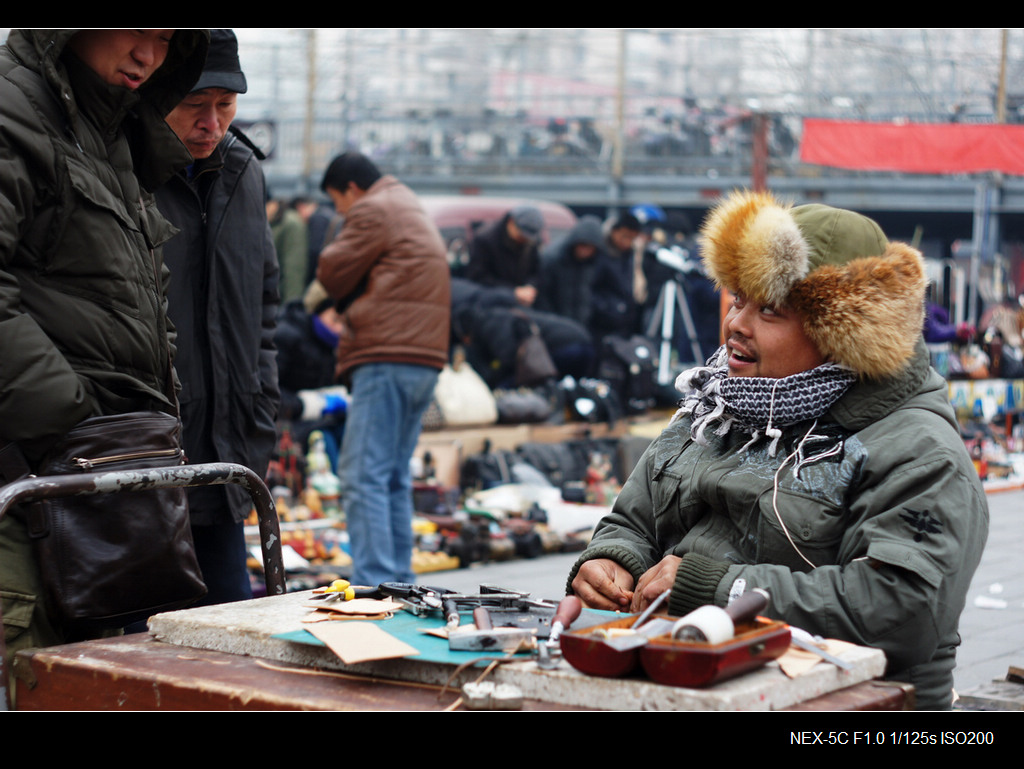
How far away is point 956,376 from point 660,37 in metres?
10.1

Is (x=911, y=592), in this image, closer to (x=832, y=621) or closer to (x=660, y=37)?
(x=832, y=621)

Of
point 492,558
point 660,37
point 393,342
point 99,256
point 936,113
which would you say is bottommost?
point 492,558

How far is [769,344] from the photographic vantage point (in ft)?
8.64

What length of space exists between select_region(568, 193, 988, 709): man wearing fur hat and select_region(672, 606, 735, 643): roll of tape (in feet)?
1.82

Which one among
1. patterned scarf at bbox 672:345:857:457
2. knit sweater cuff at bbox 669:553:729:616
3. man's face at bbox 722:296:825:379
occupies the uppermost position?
man's face at bbox 722:296:825:379

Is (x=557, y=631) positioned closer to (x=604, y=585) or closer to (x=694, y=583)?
(x=694, y=583)

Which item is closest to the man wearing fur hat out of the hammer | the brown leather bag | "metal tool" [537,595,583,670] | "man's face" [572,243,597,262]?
"metal tool" [537,595,583,670]

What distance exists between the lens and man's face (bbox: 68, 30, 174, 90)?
2.69 meters

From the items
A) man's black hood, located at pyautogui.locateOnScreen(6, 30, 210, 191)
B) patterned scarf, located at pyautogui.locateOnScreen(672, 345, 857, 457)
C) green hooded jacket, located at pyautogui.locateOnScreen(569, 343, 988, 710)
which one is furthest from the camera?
man's black hood, located at pyautogui.locateOnScreen(6, 30, 210, 191)

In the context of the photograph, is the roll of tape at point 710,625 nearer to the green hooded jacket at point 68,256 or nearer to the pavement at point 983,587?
the green hooded jacket at point 68,256

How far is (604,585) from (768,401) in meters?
0.53

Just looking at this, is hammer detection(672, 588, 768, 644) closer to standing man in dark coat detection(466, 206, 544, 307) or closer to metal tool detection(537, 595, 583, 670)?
metal tool detection(537, 595, 583, 670)

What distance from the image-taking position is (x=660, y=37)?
19828 millimetres
